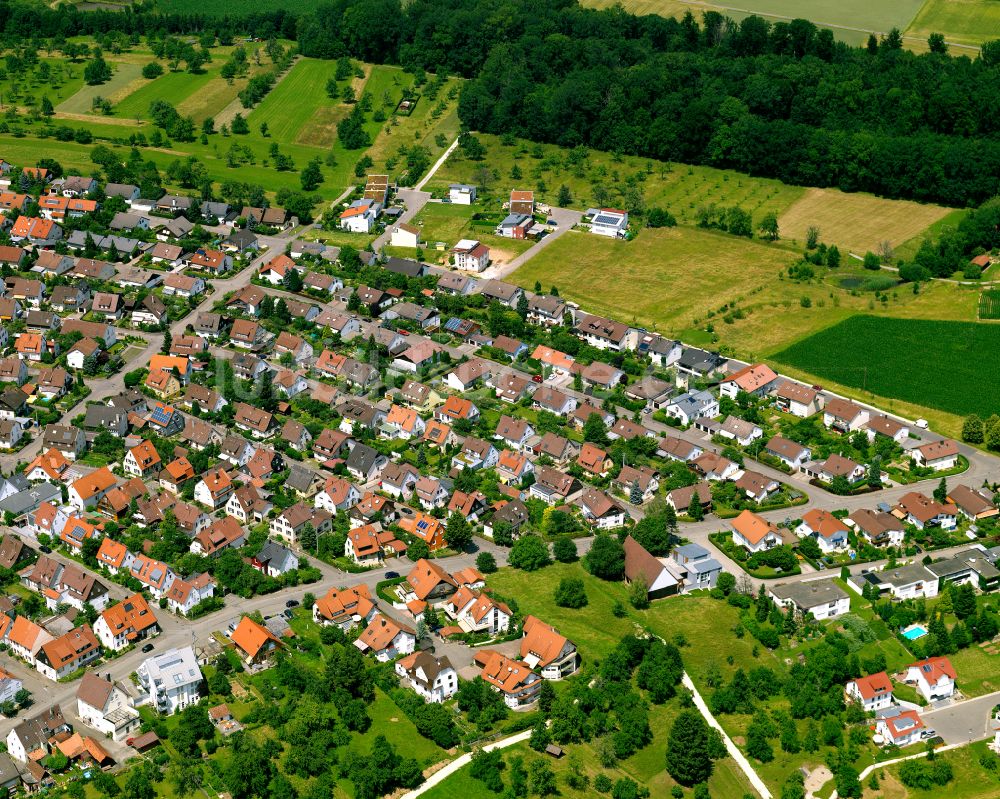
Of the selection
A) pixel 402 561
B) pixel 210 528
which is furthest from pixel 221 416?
pixel 402 561

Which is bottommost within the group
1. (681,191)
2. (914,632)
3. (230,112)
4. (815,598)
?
(914,632)

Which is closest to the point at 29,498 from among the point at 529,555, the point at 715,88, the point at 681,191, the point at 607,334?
the point at 529,555

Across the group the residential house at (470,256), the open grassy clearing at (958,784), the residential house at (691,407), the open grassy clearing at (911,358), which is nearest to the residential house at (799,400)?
the open grassy clearing at (911,358)

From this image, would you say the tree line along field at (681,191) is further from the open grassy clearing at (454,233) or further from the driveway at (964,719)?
the driveway at (964,719)

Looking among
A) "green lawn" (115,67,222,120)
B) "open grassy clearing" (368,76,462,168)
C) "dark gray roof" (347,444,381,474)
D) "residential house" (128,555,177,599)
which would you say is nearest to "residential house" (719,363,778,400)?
"dark gray roof" (347,444,381,474)

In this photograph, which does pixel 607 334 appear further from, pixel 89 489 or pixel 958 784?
pixel 958 784

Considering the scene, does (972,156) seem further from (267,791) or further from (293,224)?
(267,791)

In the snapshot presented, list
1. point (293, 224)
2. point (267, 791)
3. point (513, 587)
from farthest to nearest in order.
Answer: point (293, 224), point (513, 587), point (267, 791)
